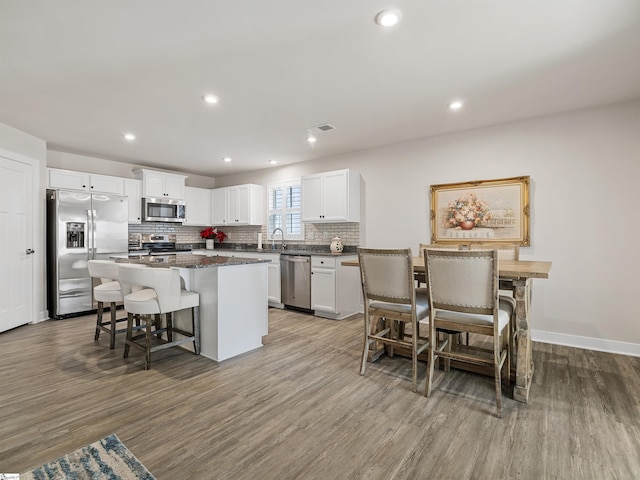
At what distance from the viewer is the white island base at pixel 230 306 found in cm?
299

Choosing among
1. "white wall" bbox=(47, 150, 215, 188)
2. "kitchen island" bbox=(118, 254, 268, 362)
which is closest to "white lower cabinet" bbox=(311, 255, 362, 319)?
"kitchen island" bbox=(118, 254, 268, 362)

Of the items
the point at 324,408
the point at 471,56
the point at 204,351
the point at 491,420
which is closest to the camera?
the point at 491,420

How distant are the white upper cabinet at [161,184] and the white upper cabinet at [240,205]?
0.80 metres

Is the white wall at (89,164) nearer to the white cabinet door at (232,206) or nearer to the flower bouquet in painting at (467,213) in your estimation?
the white cabinet door at (232,206)

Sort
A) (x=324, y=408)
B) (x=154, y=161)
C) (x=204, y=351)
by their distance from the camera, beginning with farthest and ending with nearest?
(x=154, y=161), (x=204, y=351), (x=324, y=408)

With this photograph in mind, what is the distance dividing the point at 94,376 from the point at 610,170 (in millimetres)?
5241

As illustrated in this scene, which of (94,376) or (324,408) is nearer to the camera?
(324,408)

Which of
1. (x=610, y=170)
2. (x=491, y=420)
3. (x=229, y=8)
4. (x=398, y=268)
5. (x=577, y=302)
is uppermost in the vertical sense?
(x=229, y=8)

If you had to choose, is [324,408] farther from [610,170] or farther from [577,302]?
[610,170]

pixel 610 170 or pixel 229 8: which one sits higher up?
pixel 229 8

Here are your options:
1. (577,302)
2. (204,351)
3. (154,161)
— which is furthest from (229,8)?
(154,161)

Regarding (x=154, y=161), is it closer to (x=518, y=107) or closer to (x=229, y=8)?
(x=229, y=8)

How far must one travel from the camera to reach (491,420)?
205 centimetres

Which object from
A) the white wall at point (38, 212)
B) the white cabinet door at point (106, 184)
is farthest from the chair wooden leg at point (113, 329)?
the white cabinet door at point (106, 184)
